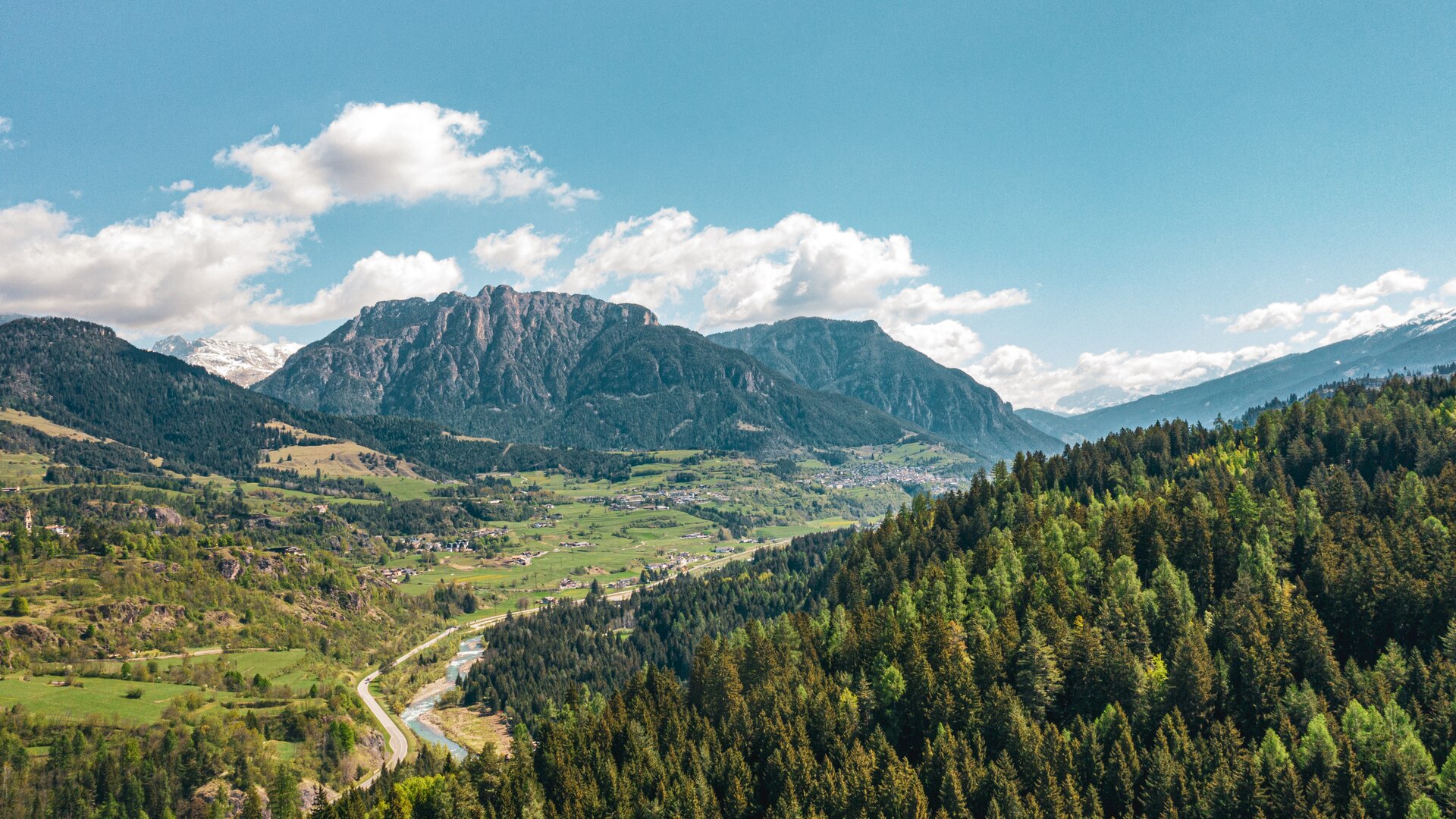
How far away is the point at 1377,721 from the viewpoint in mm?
77188

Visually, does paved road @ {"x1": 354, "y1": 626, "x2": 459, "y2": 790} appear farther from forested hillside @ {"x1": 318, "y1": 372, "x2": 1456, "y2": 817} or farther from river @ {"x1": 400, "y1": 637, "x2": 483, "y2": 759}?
forested hillside @ {"x1": 318, "y1": 372, "x2": 1456, "y2": 817}

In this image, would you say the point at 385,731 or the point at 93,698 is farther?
the point at 385,731

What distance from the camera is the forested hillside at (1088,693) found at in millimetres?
77312

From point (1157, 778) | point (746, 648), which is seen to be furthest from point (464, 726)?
point (1157, 778)

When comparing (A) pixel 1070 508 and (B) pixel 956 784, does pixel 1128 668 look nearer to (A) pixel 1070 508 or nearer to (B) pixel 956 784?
(B) pixel 956 784

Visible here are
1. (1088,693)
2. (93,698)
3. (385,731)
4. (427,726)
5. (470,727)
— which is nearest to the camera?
(1088,693)

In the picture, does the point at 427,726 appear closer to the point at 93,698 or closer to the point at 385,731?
the point at 385,731

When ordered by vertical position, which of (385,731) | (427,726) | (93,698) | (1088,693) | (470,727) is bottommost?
(470,727)

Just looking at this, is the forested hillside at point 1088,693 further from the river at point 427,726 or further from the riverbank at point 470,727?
the riverbank at point 470,727

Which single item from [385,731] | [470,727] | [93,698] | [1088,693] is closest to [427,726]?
[470,727]

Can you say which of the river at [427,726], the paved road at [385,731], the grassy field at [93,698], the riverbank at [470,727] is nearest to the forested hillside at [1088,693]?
the paved road at [385,731]

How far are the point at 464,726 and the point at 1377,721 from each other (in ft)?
473

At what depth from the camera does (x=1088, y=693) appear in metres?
94.4

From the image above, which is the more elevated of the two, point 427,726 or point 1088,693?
point 1088,693
